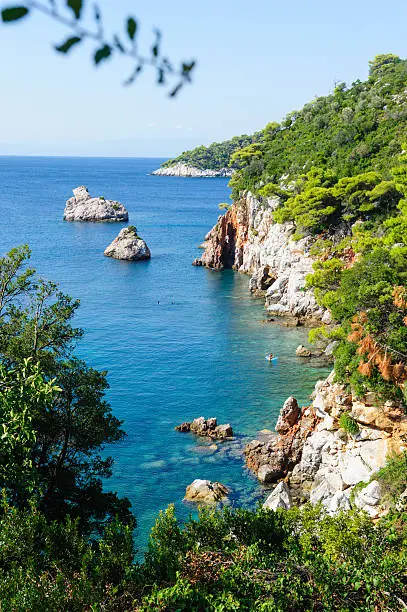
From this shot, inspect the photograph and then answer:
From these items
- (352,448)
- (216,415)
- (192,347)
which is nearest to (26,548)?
(352,448)

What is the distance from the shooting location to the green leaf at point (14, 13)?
2721mm

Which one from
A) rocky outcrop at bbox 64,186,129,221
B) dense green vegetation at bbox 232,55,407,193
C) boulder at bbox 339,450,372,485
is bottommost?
boulder at bbox 339,450,372,485

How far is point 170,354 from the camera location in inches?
1746

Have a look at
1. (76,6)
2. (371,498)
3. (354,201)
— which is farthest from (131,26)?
(354,201)

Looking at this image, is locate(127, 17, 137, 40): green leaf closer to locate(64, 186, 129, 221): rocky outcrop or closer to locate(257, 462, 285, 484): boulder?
locate(257, 462, 285, 484): boulder

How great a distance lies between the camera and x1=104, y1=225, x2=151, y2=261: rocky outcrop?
7862 cm

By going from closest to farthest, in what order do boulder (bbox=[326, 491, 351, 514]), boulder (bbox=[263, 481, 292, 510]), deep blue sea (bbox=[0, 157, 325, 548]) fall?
boulder (bbox=[326, 491, 351, 514]), boulder (bbox=[263, 481, 292, 510]), deep blue sea (bbox=[0, 157, 325, 548])

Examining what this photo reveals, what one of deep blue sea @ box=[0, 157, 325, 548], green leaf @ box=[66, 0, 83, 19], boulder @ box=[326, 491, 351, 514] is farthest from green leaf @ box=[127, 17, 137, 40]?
deep blue sea @ box=[0, 157, 325, 548]

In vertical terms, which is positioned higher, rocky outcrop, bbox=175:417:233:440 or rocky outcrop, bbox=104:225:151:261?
rocky outcrop, bbox=104:225:151:261

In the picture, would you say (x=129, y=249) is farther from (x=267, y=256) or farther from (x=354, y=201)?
(x=354, y=201)

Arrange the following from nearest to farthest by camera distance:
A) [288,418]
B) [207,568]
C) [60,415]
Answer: [207,568] < [60,415] < [288,418]

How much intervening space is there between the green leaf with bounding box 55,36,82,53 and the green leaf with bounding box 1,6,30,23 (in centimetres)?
23

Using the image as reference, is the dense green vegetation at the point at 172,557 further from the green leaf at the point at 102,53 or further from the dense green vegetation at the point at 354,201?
the dense green vegetation at the point at 354,201

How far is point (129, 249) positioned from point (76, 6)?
3028 inches
